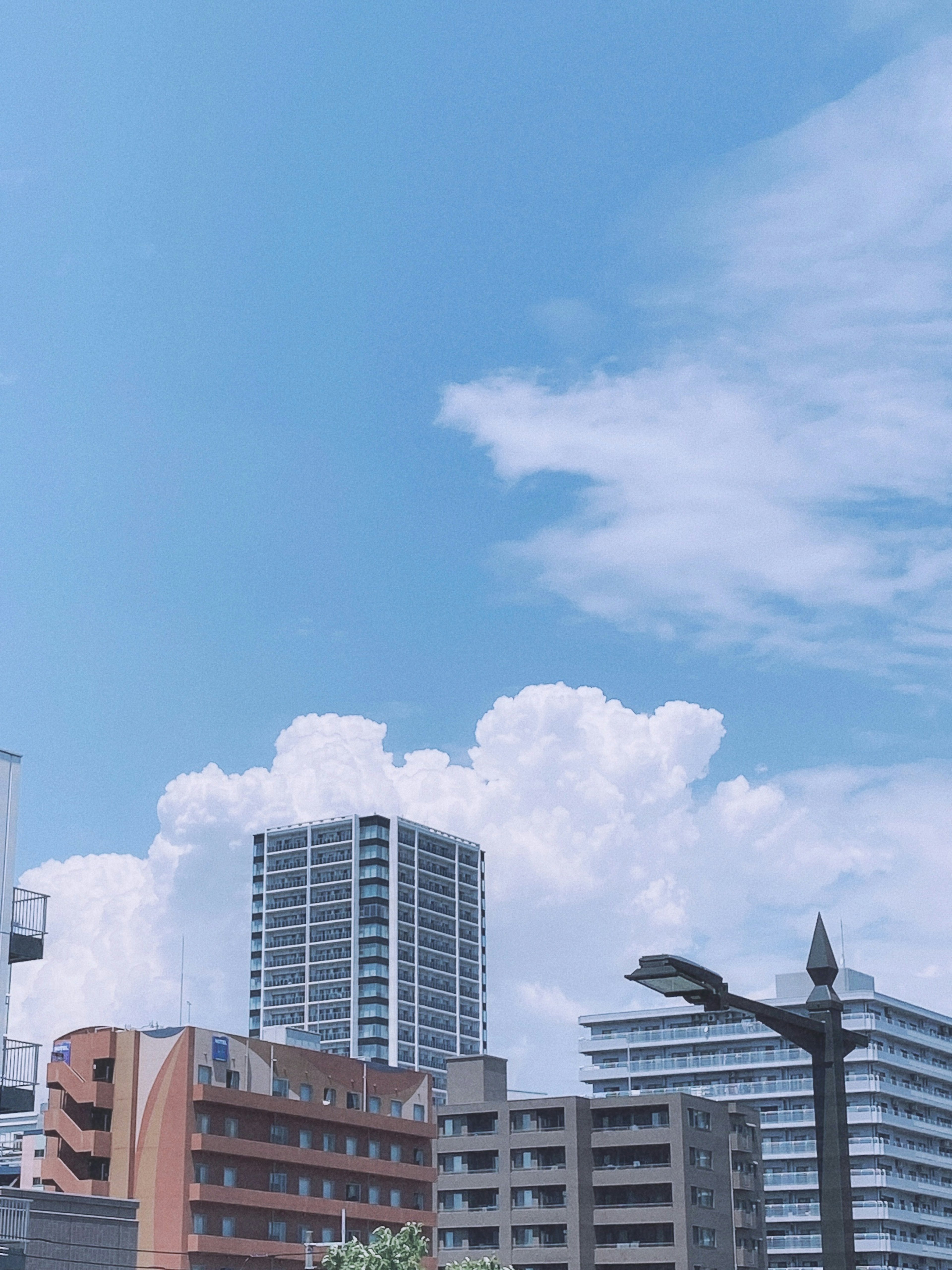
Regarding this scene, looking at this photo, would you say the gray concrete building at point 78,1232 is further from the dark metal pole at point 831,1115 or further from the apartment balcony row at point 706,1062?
the apartment balcony row at point 706,1062

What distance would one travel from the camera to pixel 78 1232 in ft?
179

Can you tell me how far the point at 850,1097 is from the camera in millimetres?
163125

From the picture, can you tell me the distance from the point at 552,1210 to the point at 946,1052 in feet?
207

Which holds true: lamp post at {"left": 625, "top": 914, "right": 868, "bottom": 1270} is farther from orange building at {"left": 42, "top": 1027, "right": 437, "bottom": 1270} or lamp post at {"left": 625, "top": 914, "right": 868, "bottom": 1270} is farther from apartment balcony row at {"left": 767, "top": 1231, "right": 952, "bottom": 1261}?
apartment balcony row at {"left": 767, "top": 1231, "right": 952, "bottom": 1261}

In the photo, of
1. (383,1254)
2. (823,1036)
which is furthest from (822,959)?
(383,1254)

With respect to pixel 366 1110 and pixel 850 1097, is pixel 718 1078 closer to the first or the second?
pixel 850 1097

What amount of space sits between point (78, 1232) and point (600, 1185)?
83.6 meters

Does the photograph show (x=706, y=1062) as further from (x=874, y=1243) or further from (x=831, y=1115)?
(x=831, y=1115)

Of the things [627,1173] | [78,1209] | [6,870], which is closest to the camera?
[6,870]

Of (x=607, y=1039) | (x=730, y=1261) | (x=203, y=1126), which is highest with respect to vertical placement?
(x=607, y=1039)

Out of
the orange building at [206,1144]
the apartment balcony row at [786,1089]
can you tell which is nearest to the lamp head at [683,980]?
the orange building at [206,1144]

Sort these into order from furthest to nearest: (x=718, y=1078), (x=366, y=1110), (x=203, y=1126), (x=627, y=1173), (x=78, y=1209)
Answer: (x=718, y=1078)
(x=627, y=1173)
(x=366, y=1110)
(x=203, y=1126)
(x=78, y=1209)

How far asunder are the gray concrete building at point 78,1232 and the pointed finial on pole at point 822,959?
35.7 meters

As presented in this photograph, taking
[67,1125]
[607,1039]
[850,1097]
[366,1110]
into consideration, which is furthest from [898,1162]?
[67,1125]
